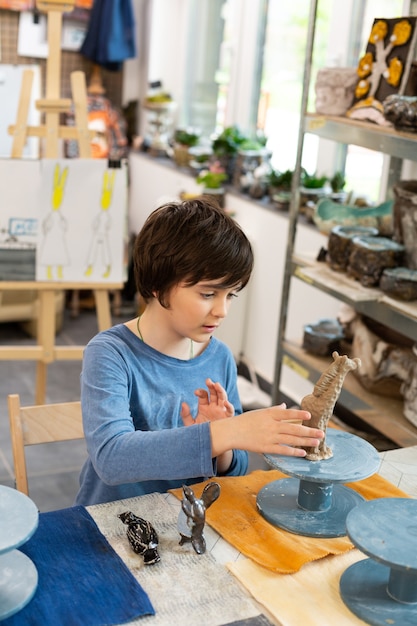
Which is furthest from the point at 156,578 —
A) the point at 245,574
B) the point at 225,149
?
the point at 225,149

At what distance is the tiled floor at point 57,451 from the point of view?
1760mm

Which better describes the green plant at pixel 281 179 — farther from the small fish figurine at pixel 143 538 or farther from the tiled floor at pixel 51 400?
the small fish figurine at pixel 143 538

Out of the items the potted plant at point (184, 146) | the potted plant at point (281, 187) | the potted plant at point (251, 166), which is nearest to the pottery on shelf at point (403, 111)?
the potted plant at point (281, 187)

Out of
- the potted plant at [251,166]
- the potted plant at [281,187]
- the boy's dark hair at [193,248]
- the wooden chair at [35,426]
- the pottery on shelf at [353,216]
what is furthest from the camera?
the potted plant at [251,166]

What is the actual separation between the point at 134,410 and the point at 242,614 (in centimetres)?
53

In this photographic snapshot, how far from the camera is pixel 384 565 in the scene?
3.98 feet

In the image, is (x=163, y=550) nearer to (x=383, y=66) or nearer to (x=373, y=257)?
(x=373, y=257)

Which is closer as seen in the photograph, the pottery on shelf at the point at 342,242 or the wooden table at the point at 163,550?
the wooden table at the point at 163,550

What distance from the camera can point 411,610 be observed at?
1182 mm

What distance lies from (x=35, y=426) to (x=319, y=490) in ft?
2.06

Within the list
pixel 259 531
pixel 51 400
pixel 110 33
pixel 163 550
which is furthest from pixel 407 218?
pixel 110 33

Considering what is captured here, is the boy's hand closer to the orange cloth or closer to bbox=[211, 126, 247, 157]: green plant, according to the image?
the orange cloth

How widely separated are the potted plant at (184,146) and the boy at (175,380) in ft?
10.1

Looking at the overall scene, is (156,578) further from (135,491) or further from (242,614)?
(135,491)
